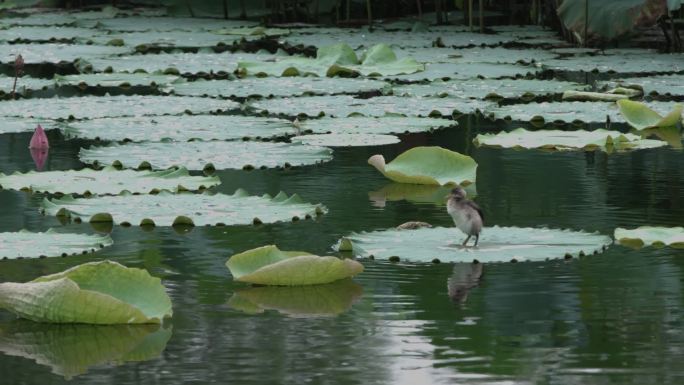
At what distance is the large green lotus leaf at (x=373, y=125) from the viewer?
638 cm

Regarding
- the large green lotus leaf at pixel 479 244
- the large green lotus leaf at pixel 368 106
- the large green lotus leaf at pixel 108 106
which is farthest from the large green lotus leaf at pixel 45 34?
the large green lotus leaf at pixel 479 244

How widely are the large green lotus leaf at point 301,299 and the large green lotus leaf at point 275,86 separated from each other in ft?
14.0

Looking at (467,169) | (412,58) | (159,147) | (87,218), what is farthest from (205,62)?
(87,218)

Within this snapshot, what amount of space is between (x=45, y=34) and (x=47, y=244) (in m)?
9.13

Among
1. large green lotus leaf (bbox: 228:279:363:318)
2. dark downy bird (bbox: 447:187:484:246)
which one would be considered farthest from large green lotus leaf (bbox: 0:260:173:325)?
dark downy bird (bbox: 447:187:484:246)

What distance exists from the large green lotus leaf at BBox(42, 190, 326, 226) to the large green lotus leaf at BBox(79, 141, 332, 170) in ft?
2.25

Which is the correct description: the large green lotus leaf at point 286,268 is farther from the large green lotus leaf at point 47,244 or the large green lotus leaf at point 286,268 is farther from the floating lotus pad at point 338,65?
the floating lotus pad at point 338,65

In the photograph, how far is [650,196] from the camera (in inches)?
191

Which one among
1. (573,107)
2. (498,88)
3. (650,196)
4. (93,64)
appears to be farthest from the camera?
(93,64)

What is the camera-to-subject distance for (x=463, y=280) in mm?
3580

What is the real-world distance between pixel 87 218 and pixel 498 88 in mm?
4077

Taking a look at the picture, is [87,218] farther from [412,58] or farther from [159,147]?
[412,58]

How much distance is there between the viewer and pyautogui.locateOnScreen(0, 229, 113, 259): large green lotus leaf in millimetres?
3766

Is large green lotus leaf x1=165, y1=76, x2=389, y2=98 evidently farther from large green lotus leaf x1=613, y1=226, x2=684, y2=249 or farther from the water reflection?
the water reflection
